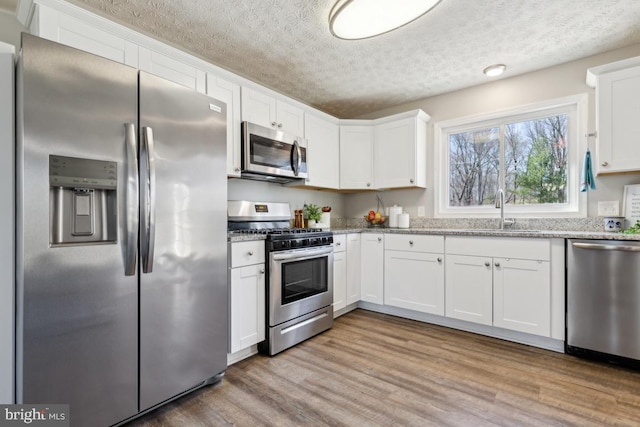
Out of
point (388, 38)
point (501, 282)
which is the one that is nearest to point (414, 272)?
point (501, 282)

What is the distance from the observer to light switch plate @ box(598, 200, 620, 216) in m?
2.57

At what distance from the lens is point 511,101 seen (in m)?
3.13

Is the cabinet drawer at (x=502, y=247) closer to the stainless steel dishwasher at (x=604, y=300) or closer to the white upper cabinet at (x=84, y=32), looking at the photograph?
the stainless steel dishwasher at (x=604, y=300)

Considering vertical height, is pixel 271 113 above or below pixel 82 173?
above

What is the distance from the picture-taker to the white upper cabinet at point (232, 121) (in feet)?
8.04

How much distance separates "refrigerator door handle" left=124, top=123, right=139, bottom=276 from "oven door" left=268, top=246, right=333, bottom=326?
1022 mm

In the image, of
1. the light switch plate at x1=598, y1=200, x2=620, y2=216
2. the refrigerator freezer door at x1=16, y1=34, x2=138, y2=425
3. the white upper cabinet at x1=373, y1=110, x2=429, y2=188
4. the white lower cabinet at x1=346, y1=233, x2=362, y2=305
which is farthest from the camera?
the white upper cabinet at x1=373, y1=110, x2=429, y2=188

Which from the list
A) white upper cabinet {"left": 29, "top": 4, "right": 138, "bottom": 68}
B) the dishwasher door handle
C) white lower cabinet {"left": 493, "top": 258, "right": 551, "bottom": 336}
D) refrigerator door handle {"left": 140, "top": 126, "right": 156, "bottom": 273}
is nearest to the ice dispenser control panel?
refrigerator door handle {"left": 140, "top": 126, "right": 156, "bottom": 273}

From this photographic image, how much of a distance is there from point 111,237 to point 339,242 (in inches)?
82.0

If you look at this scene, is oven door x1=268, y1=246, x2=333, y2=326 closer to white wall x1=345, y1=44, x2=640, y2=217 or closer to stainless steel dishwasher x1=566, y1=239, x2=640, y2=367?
white wall x1=345, y1=44, x2=640, y2=217

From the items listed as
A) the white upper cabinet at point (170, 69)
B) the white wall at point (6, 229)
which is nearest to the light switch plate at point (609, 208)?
the white upper cabinet at point (170, 69)

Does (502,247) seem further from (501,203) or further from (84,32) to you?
(84,32)

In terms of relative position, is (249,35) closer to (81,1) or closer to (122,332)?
(81,1)

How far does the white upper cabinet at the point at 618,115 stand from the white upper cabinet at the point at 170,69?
10.2 ft
